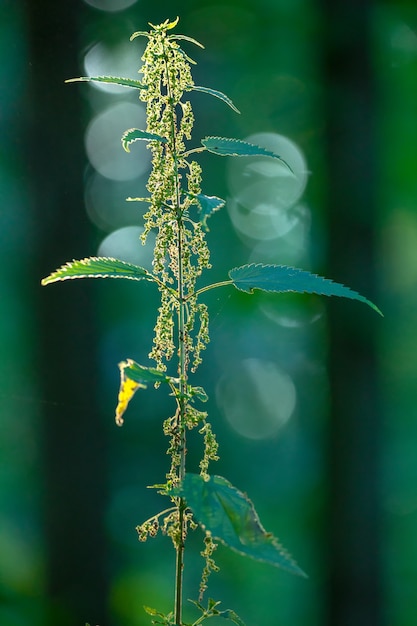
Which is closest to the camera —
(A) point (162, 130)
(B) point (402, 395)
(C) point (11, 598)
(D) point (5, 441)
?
(A) point (162, 130)

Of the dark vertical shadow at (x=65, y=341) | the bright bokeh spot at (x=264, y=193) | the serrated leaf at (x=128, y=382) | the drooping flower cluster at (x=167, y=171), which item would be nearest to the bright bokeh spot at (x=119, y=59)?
the dark vertical shadow at (x=65, y=341)

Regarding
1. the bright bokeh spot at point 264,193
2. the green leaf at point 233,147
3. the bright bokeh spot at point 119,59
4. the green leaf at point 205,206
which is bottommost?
the green leaf at point 205,206

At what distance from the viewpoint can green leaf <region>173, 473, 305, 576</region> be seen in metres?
0.40

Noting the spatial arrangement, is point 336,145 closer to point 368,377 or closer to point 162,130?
point 368,377

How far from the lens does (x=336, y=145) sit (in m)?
1.88

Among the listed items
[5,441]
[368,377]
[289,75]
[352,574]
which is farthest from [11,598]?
[289,75]

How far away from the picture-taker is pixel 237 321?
3064 mm

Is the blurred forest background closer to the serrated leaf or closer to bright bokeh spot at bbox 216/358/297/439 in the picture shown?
bright bokeh spot at bbox 216/358/297/439

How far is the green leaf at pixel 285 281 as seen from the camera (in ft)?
1.70

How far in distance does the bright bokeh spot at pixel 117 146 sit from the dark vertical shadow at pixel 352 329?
1301 mm

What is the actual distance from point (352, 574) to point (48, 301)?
58.5 inches

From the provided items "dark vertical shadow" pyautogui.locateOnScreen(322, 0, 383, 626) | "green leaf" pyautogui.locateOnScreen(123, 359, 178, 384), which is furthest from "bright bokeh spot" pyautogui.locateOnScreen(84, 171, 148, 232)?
"green leaf" pyautogui.locateOnScreen(123, 359, 178, 384)

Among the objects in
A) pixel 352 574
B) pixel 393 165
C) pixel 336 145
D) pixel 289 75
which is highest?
pixel 289 75

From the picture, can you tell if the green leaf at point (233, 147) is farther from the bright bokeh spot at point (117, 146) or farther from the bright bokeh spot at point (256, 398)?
the bright bokeh spot at point (256, 398)
